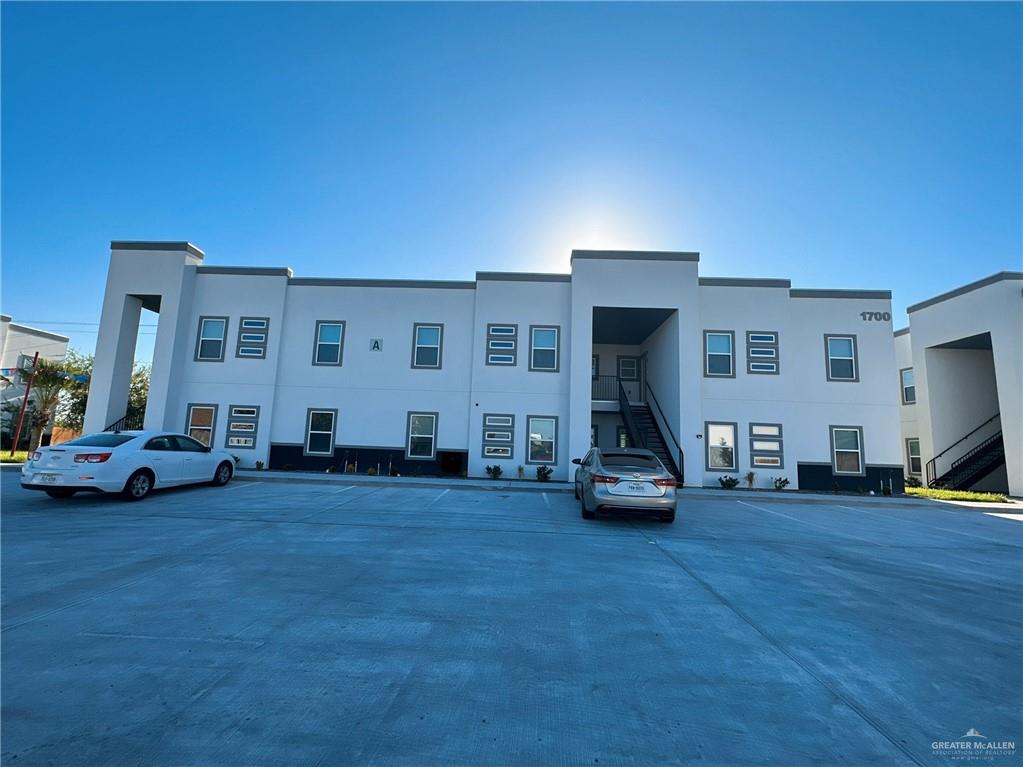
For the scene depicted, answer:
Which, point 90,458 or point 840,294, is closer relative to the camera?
point 90,458

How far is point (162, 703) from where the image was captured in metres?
2.89

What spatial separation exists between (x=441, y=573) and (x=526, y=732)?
3.18 meters

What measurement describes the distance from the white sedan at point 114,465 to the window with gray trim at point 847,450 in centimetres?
2041

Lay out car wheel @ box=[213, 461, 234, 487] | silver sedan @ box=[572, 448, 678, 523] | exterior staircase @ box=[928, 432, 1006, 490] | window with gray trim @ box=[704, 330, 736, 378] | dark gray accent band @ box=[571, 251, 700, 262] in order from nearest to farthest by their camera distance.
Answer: silver sedan @ box=[572, 448, 678, 523]
car wheel @ box=[213, 461, 234, 487]
dark gray accent band @ box=[571, 251, 700, 262]
window with gray trim @ box=[704, 330, 736, 378]
exterior staircase @ box=[928, 432, 1006, 490]

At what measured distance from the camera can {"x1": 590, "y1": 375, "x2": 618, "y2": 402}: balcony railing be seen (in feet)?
71.4

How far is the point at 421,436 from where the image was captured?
60.2ft

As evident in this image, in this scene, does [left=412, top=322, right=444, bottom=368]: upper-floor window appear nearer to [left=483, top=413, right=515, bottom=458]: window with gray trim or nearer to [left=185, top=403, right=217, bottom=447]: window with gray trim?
[left=483, top=413, right=515, bottom=458]: window with gray trim

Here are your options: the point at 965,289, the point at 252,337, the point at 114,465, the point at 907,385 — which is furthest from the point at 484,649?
the point at 907,385

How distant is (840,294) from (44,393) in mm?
38559

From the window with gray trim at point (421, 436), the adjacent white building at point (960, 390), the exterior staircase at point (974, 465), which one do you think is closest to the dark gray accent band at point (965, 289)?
the adjacent white building at point (960, 390)

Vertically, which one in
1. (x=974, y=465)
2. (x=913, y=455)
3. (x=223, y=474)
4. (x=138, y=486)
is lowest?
(x=138, y=486)

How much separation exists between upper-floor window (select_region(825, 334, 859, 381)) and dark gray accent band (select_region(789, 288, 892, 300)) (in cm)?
154

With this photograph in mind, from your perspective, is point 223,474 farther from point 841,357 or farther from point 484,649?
point 841,357

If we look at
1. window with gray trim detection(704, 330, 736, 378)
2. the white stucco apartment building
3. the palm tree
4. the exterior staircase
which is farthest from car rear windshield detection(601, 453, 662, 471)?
the palm tree
